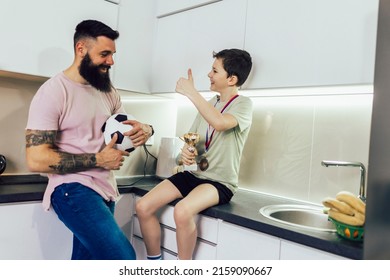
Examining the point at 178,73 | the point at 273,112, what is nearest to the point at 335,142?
the point at 273,112

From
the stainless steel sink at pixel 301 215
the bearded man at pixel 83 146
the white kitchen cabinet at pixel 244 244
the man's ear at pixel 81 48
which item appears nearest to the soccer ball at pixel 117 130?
the bearded man at pixel 83 146

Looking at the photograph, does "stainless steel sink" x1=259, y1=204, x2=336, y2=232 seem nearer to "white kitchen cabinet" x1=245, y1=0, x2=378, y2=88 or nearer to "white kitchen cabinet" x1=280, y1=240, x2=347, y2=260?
"white kitchen cabinet" x1=280, y1=240, x2=347, y2=260

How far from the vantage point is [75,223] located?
3.71ft

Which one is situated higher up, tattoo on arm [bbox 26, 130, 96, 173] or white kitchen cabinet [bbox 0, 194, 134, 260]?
tattoo on arm [bbox 26, 130, 96, 173]

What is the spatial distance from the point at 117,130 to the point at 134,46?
27.1 inches

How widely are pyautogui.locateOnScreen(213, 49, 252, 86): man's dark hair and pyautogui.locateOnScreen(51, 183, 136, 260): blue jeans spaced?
2.23 ft

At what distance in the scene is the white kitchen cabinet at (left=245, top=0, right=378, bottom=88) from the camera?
3.75 feet

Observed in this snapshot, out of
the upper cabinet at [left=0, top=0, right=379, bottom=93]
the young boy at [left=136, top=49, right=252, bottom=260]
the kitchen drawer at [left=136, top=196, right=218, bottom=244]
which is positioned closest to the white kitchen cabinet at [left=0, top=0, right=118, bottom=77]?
the upper cabinet at [left=0, top=0, right=379, bottom=93]

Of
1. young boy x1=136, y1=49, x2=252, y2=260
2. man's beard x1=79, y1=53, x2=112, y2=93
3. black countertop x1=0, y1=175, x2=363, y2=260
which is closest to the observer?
black countertop x1=0, y1=175, x2=363, y2=260

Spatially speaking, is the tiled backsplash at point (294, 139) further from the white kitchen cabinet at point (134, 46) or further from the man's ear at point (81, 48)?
the man's ear at point (81, 48)

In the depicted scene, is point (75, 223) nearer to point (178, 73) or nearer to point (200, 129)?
point (200, 129)

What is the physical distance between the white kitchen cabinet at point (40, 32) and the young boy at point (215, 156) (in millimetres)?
524

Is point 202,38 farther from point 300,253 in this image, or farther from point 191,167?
point 300,253

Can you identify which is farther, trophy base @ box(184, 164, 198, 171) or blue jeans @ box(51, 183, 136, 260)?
trophy base @ box(184, 164, 198, 171)
